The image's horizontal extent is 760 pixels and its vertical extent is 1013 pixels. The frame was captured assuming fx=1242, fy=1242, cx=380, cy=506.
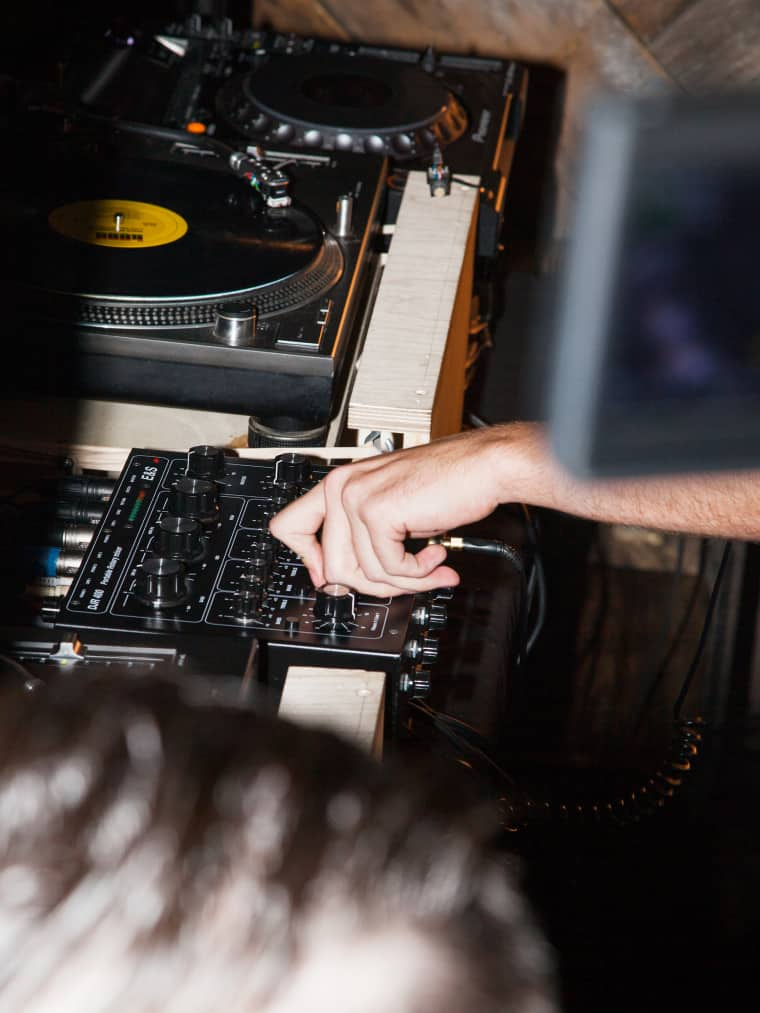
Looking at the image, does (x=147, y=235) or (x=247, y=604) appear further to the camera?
(x=147, y=235)

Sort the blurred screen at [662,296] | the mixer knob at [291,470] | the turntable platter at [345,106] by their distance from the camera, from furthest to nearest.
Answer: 1. the turntable platter at [345,106]
2. the mixer knob at [291,470]
3. the blurred screen at [662,296]

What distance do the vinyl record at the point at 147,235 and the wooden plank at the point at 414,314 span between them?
4.1 inches

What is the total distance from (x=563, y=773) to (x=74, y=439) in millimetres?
1134

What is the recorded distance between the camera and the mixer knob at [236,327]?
3.96 ft

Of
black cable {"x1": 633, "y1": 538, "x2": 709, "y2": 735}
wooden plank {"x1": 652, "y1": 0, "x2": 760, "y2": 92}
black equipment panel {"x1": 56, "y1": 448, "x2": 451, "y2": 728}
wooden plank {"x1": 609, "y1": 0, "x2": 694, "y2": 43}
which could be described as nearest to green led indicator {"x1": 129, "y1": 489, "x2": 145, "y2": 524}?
black equipment panel {"x1": 56, "y1": 448, "x2": 451, "y2": 728}

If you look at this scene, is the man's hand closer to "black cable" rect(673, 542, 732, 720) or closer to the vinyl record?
the vinyl record

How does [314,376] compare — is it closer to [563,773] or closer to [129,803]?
[129,803]

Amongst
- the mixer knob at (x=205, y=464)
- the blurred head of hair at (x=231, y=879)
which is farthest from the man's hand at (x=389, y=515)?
the blurred head of hair at (x=231, y=879)

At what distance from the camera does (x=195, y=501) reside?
1028mm

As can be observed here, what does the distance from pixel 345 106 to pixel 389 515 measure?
1.01m

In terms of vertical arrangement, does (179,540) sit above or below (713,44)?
below

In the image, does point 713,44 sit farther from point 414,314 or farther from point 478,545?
point 478,545

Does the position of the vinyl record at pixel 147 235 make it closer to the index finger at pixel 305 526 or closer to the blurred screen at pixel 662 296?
the index finger at pixel 305 526

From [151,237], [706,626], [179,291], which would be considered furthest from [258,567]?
[706,626]
